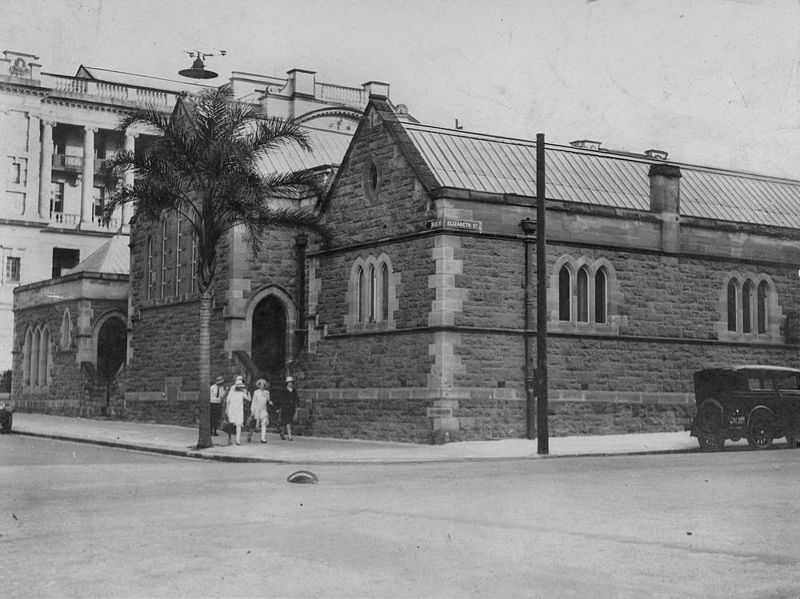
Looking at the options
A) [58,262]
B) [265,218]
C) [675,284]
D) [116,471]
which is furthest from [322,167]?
[58,262]

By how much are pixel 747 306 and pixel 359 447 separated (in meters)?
11.7

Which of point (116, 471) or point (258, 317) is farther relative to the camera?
point (258, 317)

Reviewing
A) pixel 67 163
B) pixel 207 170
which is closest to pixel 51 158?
pixel 67 163

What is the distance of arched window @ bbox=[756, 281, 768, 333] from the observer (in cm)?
3092

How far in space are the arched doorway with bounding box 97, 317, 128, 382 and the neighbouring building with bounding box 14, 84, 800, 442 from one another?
10.6 metres

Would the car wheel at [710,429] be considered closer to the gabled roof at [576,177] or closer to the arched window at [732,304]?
the arched window at [732,304]

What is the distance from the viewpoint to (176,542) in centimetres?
1040

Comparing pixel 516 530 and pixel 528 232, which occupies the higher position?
pixel 528 232

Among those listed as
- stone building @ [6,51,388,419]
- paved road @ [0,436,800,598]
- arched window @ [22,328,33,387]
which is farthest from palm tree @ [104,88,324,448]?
arched window @ [22,328,33,387]

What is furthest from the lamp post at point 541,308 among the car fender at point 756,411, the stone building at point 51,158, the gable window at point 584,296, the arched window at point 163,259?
the stone building at point 51,158

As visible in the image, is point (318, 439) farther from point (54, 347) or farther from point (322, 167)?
point (54, 347)

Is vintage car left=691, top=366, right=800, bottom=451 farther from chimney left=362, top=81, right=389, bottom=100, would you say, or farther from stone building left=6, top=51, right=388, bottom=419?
chimney left=362, top=81, right=389, bottom=100

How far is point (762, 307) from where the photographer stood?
1220 inches

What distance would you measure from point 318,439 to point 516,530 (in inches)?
694
